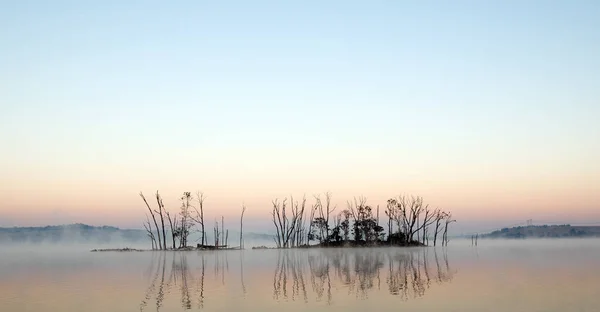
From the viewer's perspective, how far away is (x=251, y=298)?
17.0 meters

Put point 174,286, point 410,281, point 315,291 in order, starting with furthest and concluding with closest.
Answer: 1. point 410,281
2. point 174,286
3. point 315,291

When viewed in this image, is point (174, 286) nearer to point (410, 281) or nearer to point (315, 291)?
point (315, 291)

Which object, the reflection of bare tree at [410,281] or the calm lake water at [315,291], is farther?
the reflection of bare tree at [410,281]

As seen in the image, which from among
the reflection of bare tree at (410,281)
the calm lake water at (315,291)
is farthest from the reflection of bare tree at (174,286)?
the reflection of bare tree at (410,281)

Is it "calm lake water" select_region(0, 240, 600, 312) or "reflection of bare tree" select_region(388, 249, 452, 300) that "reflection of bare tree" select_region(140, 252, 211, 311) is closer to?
"calm lake water" select_region(0, 240, 600, 312)

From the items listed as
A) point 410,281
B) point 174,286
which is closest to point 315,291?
point 410,281

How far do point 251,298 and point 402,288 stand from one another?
16.1ft

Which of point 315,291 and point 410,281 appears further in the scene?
point 410,281

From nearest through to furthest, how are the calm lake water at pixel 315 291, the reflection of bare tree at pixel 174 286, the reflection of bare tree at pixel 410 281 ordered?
the calm lake water at pixel 315 291 → the reflection of bare tree at pixel 174 286 → the reflection of bare tree at pixel 410 281

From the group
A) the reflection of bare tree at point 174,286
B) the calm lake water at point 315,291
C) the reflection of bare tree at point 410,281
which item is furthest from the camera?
the reflection of bare tree at point 410,281

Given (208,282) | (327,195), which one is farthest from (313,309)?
(327,195)

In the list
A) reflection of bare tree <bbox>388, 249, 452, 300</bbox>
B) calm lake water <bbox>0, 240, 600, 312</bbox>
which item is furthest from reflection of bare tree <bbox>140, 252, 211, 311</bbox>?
reflection of bare tree <bbox>388, 249, 452, 300</bbox>

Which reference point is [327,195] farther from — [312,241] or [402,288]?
[402,288]

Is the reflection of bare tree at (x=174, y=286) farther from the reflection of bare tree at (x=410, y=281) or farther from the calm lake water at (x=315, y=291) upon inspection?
the reflection of bare tree at (x=410, y=281)
